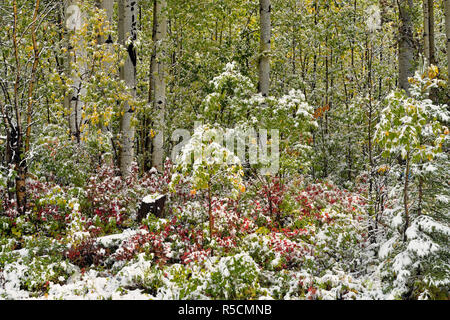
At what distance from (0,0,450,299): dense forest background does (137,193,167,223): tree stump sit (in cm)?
5

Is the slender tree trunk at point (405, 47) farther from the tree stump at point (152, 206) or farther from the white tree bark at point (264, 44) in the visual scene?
the tree stump at point (152, 206)

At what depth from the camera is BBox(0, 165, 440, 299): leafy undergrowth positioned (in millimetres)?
4866

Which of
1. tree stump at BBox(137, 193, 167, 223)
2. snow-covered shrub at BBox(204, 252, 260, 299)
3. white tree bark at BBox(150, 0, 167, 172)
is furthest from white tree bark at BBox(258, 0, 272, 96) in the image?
snow-covered shrub at BBox(204, 252, 260, 299)

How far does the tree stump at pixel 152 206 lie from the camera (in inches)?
286

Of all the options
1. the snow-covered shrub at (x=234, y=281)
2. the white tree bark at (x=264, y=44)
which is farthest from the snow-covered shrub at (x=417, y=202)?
the white tree bark at (x=264, y=44)

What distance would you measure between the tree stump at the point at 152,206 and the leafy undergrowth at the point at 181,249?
29cm

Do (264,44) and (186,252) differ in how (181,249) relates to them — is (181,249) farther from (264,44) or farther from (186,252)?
(264,44)

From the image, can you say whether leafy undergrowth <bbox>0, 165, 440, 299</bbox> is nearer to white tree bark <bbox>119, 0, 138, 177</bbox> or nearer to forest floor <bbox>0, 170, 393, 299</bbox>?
forest floor <bbox>0, 170, 393, 299</bbox>

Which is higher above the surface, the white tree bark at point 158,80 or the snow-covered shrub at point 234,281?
the white tree bark at point 158,80

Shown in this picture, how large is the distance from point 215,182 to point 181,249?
1.47 metres

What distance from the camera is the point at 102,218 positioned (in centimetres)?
751

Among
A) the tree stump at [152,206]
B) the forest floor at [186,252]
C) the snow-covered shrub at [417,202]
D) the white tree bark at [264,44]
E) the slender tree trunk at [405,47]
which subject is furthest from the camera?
the white tree bark at [264,44]

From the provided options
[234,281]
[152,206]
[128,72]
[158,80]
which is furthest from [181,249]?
[158,80]
